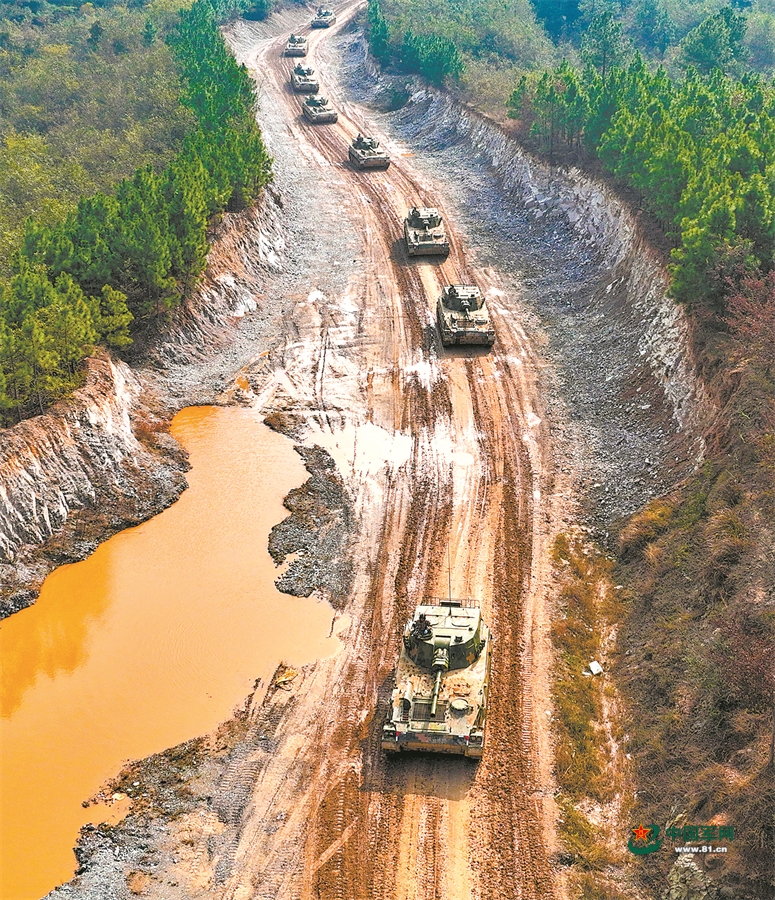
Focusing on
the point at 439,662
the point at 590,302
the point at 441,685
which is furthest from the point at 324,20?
the point at 441,685

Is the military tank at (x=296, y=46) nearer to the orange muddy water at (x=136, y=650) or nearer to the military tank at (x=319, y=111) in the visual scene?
the military tank at (x=319, y=111)

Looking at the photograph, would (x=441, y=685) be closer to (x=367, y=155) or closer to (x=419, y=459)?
(x=419, y=459)

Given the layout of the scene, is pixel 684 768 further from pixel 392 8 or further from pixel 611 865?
pixel 392 8

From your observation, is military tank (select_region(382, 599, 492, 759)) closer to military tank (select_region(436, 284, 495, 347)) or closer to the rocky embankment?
the rocky embankment

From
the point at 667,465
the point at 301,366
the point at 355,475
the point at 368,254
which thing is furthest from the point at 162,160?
the point at 667,465

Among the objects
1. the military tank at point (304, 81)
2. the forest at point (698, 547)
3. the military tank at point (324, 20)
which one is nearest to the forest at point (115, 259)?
the forest at point (698, 547)

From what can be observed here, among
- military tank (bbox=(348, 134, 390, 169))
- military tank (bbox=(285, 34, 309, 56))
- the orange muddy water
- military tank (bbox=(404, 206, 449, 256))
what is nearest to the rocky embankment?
military tank (bbox=(404, 206, 449, 256))
